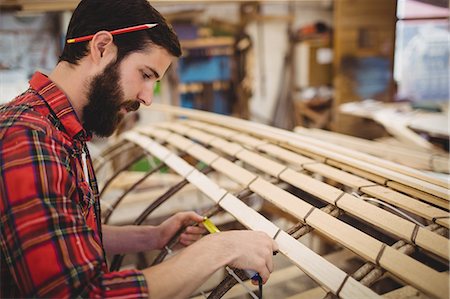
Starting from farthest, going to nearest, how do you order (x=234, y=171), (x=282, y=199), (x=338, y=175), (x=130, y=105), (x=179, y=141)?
1. (x=179, y=141)
2. (x=234, y=171)
3. (x=338, y=175)
4. (x=282, y=199)
5. (x=130, y=105)

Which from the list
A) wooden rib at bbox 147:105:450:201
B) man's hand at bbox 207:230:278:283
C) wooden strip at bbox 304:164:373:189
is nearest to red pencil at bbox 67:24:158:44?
man's hand at bbox 207:230:278:283

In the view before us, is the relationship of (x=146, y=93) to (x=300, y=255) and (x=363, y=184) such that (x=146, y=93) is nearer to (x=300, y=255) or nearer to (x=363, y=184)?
(x=300, y=255)

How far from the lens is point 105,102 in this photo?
5.43 feet

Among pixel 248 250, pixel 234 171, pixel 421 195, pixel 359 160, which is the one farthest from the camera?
pixel 234 171

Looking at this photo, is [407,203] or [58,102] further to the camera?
[407,203]

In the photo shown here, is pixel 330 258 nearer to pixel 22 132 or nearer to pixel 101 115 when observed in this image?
pixel 101 115

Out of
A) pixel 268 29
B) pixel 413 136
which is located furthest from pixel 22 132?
pixel 268 29

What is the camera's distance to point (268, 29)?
9.53 meters

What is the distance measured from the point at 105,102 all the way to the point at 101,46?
23 centimetres

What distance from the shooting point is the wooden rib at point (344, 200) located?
1.50m

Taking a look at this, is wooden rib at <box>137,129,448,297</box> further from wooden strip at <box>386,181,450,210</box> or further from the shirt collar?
the shirt collar

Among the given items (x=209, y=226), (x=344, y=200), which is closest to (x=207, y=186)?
(x=209, y=226)

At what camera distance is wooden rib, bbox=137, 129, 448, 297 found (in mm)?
1311

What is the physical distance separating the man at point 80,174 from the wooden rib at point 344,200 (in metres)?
0.42
